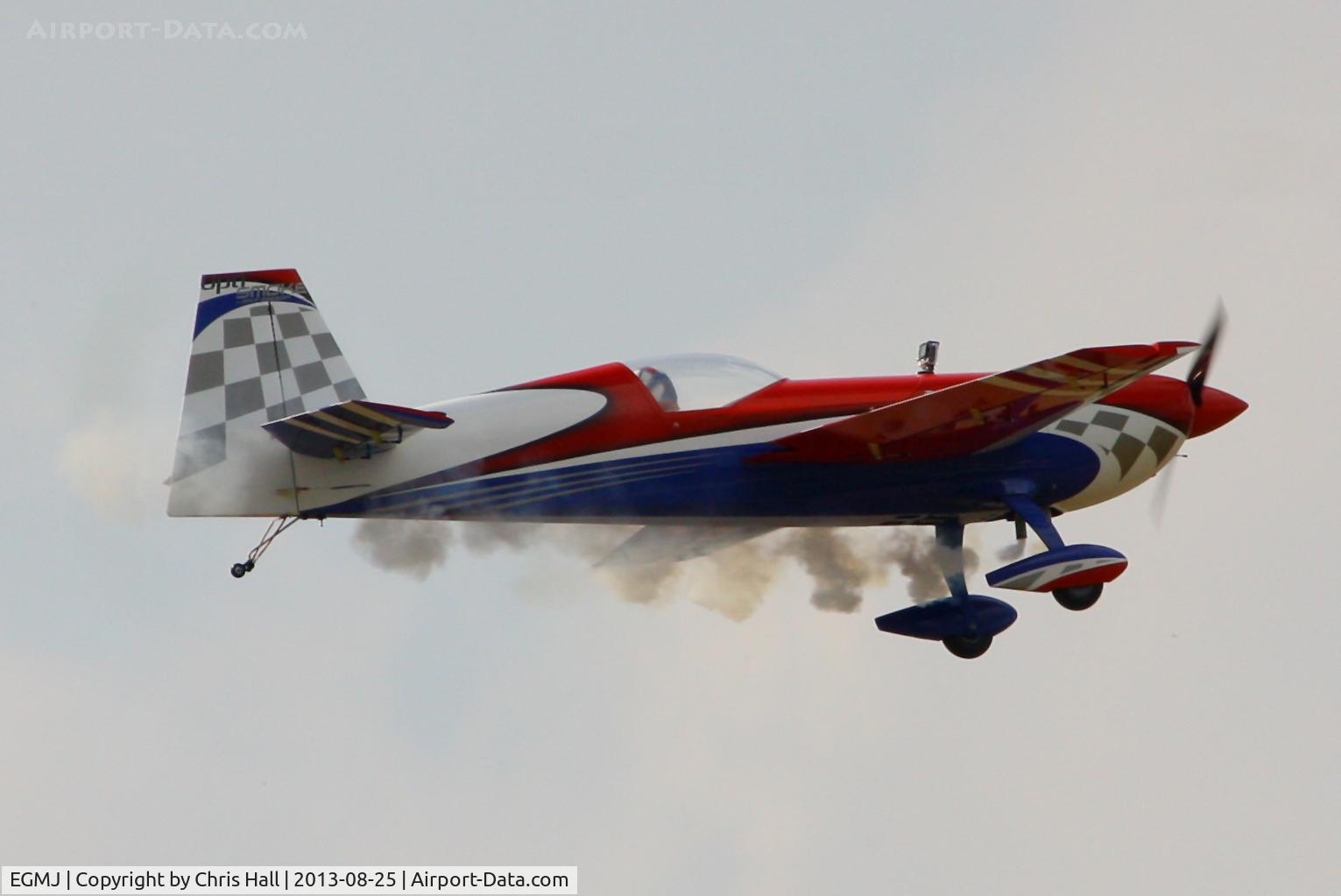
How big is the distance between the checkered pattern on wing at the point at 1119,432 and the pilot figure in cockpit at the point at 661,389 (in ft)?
11.1

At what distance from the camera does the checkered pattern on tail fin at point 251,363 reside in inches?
630

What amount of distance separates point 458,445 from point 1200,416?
21.9 feet

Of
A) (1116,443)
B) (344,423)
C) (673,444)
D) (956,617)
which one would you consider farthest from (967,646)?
(344,423)

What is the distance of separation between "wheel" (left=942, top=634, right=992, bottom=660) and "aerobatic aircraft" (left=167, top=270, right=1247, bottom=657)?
0.18m

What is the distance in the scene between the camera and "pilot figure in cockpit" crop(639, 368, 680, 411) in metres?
16.4

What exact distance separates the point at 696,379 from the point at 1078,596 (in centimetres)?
379

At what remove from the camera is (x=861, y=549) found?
18188mm

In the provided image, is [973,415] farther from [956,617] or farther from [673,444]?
[673,444]

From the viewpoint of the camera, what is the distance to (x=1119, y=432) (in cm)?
1731

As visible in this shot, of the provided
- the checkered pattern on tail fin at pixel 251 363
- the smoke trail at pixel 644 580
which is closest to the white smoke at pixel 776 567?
the smoke trail at pixel 644 580

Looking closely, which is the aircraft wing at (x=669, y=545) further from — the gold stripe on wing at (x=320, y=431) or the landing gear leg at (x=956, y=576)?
the gold stripe on wing at (x=320, y=431)

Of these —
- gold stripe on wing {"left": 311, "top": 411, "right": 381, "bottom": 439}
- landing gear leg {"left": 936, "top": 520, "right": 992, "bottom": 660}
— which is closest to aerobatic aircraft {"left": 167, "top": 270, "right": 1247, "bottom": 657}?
gold stripe on wing {"left": 311, "top": 411, "right": 381, "bottom": 439}

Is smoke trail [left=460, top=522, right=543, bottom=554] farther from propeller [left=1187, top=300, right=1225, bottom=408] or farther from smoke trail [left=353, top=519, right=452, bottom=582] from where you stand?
propeller [left=1187, top=300, right=1225, bottom=408]

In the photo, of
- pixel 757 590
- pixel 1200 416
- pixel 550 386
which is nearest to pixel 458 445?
pixel 550 386
